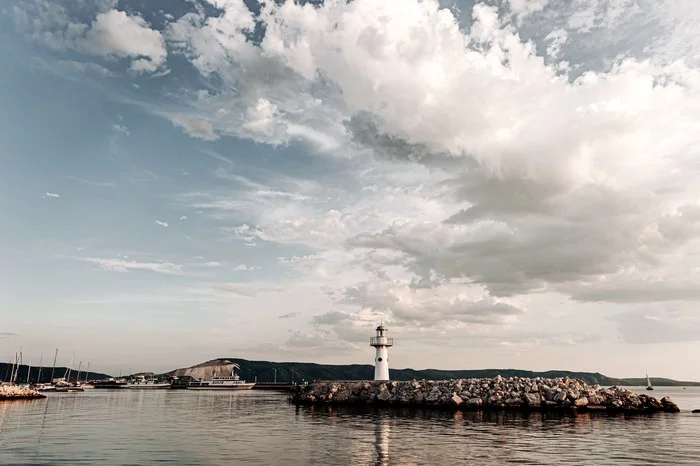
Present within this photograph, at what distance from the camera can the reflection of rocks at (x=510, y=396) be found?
65.8m

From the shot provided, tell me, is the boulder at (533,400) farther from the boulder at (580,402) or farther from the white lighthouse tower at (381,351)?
the white lighthouse tower at (381,351)

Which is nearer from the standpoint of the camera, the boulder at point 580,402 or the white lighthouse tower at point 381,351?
the boulder at point 580,402

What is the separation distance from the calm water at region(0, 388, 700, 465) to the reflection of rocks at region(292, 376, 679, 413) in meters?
8.02

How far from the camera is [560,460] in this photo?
30125 millimetres

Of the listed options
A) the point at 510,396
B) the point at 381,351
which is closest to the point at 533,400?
the point at 510,396

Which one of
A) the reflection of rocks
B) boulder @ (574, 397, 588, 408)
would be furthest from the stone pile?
boulder @ (574, 397, 588, 408)

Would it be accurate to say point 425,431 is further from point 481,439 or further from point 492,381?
point 492,381

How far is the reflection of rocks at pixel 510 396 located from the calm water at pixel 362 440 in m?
8.02

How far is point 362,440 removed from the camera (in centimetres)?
3834

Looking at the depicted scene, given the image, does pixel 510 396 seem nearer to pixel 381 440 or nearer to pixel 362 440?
pixel 381 440

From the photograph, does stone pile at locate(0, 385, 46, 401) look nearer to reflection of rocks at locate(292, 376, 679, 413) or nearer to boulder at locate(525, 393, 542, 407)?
reflection of rocks at locate(292, 376, 679, 413)

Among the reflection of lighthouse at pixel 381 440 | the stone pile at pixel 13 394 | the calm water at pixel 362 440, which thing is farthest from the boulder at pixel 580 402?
the stone pile at pixel 13 394

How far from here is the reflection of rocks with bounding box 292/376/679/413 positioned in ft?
216

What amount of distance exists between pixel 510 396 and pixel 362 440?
122 ft
